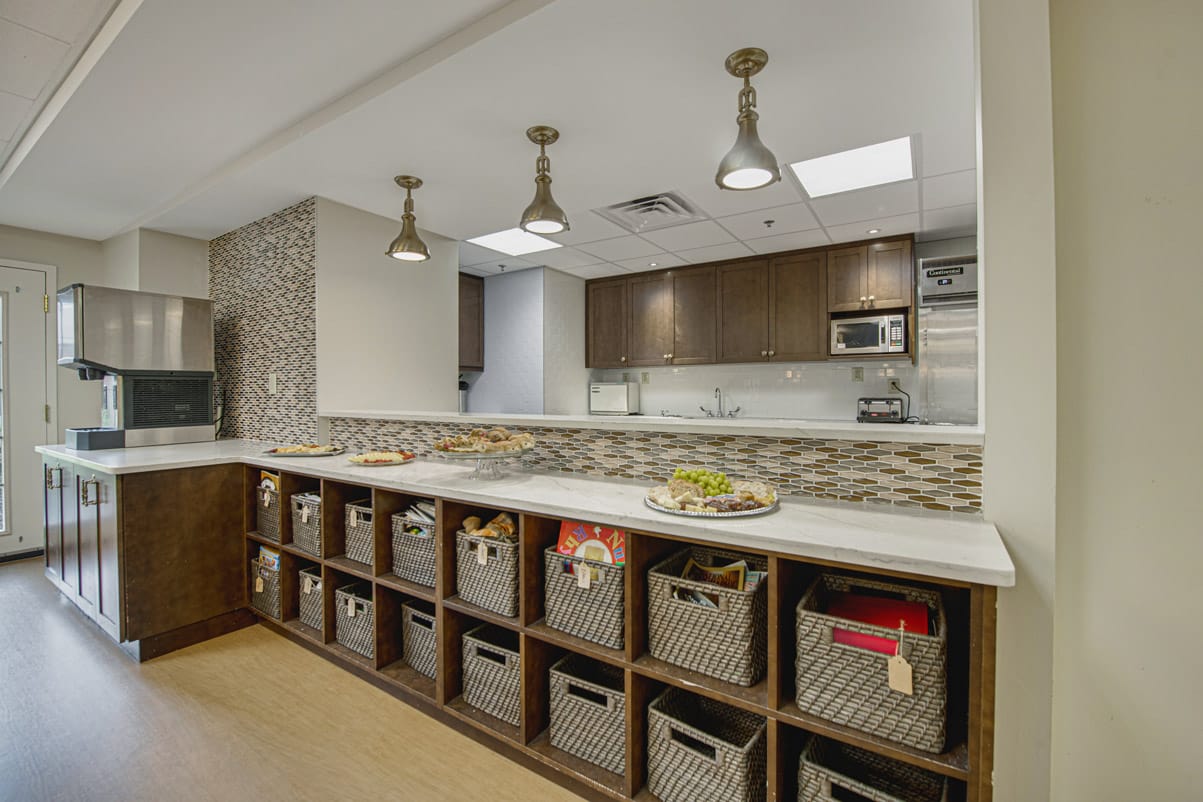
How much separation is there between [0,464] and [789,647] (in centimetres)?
538

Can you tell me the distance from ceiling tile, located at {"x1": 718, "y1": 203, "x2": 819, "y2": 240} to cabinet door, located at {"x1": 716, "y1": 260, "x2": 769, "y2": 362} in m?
0.62

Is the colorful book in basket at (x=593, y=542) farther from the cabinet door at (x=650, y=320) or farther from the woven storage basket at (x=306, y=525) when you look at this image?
the cabinet door at (x=650, y=320)

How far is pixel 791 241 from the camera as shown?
157 inches

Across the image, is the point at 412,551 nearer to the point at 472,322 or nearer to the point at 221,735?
the point at 221,735

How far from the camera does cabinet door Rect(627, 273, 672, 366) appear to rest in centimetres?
496

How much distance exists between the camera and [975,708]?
40.5 inches

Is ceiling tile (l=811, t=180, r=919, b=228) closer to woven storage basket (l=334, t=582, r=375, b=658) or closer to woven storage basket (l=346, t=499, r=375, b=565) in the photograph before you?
woven storage basket (l=346, t=499, r=375, b=565)

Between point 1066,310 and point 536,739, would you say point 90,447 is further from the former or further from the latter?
point 1066,310

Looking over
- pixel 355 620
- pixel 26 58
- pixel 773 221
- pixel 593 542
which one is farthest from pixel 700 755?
pixel 26 58

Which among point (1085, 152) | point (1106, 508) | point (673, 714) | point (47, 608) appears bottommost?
point (47, 608)

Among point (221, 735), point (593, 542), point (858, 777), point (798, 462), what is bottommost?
point (221, 735)

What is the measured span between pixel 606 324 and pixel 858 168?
293 cm

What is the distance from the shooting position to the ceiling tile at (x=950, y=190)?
9.22 ft

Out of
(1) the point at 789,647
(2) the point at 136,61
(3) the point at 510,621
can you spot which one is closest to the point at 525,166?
(2) the point at 136,61
